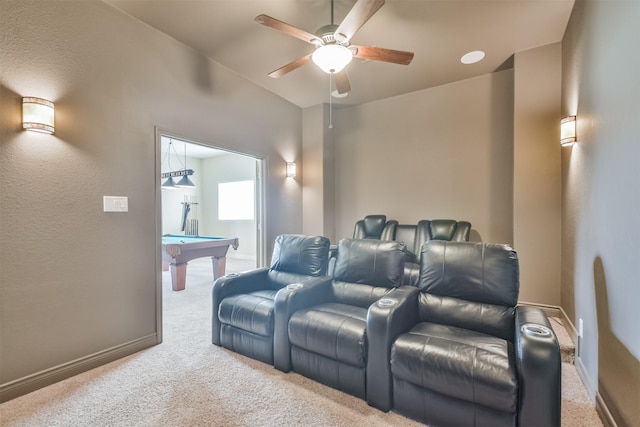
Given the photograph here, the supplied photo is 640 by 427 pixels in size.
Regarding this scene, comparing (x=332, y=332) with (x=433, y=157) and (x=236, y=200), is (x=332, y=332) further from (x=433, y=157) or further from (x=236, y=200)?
(x=236, y=200)

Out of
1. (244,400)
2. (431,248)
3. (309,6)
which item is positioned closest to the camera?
(244,400)

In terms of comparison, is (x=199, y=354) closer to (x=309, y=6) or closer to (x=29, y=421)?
(x=29, y=421)

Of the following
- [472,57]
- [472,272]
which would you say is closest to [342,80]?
[472,57]

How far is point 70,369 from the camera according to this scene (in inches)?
90.0

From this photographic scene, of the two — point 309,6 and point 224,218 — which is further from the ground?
point 309,6

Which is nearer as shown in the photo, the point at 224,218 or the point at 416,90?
the point at 416,90

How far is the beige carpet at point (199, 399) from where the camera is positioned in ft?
5.86

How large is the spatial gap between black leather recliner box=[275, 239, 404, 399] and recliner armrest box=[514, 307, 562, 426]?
2.73 feet

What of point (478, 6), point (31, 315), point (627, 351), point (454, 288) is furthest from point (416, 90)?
point (31, 315)

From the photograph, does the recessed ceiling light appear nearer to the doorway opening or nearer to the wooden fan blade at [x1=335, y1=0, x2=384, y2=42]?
the wooden fan blade at [x1=335, y1=0, x2=384, y2=42]

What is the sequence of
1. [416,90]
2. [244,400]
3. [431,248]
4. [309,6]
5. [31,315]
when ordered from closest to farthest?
[244,400]
[31,315]
[431,248]
[309,6]
[416,90]

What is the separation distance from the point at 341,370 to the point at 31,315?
7.43 feet

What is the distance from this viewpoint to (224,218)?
26.8 feet

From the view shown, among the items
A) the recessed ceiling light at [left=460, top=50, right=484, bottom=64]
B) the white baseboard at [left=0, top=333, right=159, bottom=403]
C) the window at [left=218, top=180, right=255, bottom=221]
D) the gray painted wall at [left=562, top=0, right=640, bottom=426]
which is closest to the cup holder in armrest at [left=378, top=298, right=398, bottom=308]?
the gray painted wall at [left=562, top=0, right=640, bottom=426]
